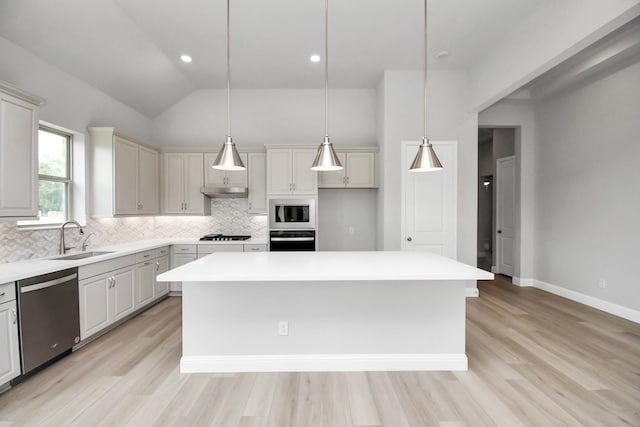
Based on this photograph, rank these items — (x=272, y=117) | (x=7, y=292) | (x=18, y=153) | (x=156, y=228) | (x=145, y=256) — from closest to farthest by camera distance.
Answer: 1. (x=7, y=292)
2. (x=18, y=153)
3. (x=145, y=256)
4. (x=156, y=228)
5. (x=272, y=117)

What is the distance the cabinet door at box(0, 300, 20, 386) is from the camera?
2.12 m

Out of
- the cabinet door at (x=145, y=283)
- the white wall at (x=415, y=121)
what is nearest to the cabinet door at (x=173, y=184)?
the cabinet door at (x=145, y=283)

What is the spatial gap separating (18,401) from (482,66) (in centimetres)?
590

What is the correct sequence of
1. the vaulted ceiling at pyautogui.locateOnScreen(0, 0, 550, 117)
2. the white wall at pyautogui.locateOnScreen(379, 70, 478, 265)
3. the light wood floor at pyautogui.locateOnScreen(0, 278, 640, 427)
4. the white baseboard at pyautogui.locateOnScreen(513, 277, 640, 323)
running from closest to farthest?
the light wood floor at pyautogui.locateOnScreen(0, 278, 640, 427)
the vaulted ceiling at pyautogui.locateOnScreen(0, 0, 550, 117)
the white baseboard at pyautogui.locateOnScreen(513, 277, 640, 323)
the white wall at pyautogui.locateOnScreen(379, 70, 478, 265)

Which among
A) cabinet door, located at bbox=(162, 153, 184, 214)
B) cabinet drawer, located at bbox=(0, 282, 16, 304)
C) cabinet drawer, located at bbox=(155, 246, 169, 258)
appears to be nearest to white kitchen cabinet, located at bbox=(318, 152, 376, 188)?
cabinet door, located at bbox=(162, 153, 184, 214)

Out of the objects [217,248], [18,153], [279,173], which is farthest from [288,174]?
[18,153]

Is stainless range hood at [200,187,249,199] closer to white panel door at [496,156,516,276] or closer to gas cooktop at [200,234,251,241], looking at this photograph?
gas cooktop at [200,234,251,241]

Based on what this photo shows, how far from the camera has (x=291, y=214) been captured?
4.61 m

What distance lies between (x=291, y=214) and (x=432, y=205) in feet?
7.16

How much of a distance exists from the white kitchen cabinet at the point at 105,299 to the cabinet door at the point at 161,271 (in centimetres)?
56

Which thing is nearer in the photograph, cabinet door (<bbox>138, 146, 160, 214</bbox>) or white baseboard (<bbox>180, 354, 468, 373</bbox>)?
white baseboard (<bbox>180, 354, 468, 373</bbox>)

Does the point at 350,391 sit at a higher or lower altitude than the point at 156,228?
lower

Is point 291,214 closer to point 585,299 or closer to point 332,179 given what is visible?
point 332,179

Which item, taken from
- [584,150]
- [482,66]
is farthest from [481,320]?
[482,66]
